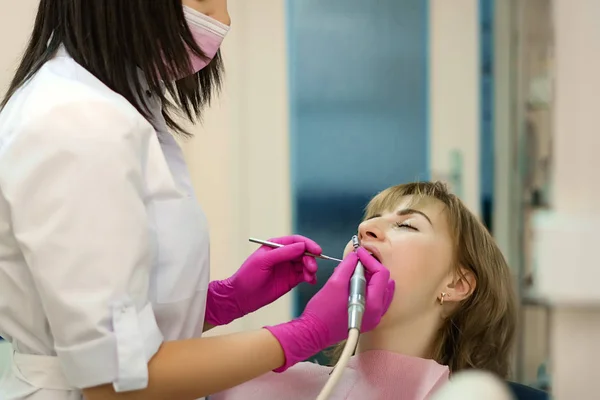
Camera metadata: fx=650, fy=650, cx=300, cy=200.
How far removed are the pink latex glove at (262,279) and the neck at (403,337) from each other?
0.21m

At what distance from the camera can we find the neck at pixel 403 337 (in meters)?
1.48

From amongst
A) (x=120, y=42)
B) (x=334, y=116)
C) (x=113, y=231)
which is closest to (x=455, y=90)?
(x=334, y=116)

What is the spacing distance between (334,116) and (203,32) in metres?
0.98

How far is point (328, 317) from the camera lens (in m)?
1.10

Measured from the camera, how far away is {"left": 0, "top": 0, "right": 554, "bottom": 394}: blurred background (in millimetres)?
1955

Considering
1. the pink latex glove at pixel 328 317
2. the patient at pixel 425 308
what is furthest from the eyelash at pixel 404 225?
the pink latex glove at pixel 328 317

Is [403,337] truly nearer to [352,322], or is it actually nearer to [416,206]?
[416,206]

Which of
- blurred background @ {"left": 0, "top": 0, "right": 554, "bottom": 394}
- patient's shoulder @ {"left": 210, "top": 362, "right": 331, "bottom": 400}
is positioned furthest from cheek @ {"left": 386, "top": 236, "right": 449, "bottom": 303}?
blurred background @ {"left": 0, "top": 0, "right": 554, "bottom": 394}

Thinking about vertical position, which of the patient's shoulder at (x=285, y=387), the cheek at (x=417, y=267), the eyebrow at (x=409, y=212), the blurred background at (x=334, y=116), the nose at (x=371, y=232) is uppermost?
the blurred background at (x=334, y=116)

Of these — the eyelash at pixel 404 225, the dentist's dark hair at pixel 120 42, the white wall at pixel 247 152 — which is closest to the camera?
the dentist's dark hair at pixel 120 42

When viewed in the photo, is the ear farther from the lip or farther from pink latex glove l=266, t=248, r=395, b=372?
pink latex glove l=266, t=248, r=395, b=372

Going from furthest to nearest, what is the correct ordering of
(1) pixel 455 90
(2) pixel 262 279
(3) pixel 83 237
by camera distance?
(1) pixel 455 90, (2) pixel 262 279, (3) pixel 83 237

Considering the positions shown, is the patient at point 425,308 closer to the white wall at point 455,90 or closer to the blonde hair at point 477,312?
the blonde hair at point 477,312

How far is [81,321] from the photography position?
2.88 ft
